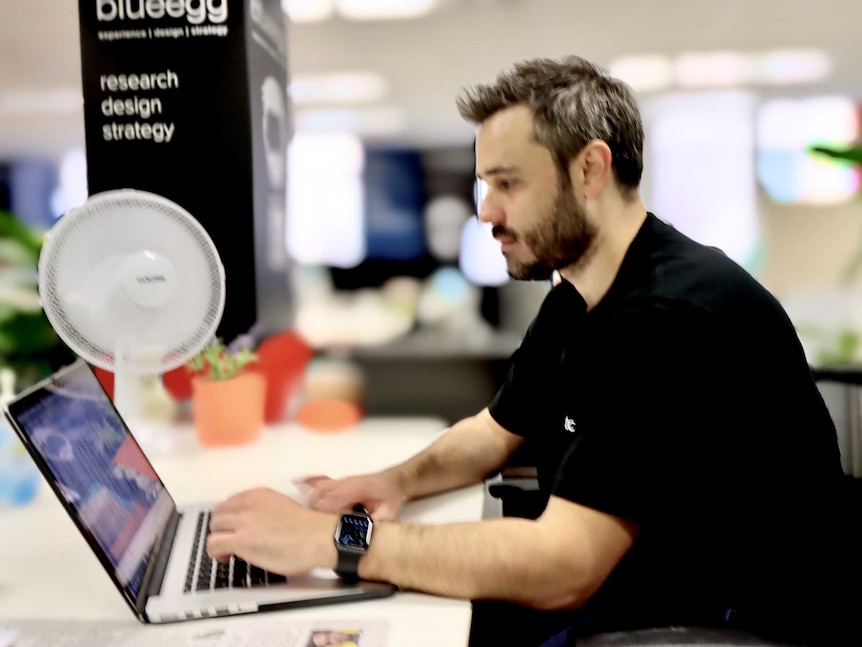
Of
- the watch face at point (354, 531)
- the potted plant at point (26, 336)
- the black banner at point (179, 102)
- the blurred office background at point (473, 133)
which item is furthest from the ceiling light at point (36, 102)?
the watch face at point (354, 531)

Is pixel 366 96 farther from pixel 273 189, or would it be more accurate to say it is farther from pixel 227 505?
pixel 227 505

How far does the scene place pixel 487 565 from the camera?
1.07 m

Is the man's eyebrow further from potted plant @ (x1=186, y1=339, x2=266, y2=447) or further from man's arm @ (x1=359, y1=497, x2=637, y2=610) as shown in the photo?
potted plant @ (x1=186, y1=339, x2=266, y2=447)

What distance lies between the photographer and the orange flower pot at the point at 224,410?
6.52 ft

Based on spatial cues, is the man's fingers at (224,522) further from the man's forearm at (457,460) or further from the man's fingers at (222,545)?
the man's forearm at (457,460)

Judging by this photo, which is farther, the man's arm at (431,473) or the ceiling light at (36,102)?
the ceiling light at (36,102)

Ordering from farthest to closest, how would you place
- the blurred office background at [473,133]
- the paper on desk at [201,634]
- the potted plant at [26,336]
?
1. the blurred office background at [473,133]
2. the potted plant at [26,336]
3. the paper on desk at [201,634]

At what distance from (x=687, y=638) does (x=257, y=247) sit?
5.37ft

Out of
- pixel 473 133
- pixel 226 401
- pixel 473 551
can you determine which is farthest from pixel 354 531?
pixel 473 133

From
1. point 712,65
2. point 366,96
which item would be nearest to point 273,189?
point 366,96

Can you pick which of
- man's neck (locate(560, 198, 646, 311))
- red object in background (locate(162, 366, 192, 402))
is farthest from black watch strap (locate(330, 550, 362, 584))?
red object in background (locate(162, 366, 192, 402))

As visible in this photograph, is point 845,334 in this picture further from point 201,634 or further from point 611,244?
point 201,634

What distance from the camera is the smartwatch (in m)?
1.09

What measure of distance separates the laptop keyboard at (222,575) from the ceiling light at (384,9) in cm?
176
